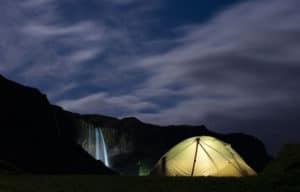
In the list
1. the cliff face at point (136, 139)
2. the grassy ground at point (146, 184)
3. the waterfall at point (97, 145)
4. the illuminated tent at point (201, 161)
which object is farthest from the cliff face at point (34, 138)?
the grassy ground at point (146, 184)

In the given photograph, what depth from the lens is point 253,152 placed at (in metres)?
149

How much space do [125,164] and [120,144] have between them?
5.82m

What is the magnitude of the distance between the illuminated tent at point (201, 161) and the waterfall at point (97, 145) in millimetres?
53498

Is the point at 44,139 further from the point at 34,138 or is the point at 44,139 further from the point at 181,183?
the point at 181,183

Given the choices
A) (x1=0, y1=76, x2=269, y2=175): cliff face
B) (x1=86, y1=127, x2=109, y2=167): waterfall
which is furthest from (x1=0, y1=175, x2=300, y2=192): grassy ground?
(x1=86, y1=127, x2=109, y2=167): waterfall

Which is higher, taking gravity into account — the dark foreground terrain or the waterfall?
the waterfall

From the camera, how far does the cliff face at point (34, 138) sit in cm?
5038

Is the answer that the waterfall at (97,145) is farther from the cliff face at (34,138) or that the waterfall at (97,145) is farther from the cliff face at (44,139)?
the cliff face at (34,138)

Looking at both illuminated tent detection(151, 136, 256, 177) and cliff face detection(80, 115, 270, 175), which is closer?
illuminated tent detection(151, 136, 256, 177)

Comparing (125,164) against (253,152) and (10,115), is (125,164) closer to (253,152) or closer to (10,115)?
(10,115)

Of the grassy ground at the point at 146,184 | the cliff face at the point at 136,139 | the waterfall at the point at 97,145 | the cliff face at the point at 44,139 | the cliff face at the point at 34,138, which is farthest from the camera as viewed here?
the cliff face at the point at 136,139

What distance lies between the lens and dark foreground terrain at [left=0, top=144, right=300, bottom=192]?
8594 millimetres

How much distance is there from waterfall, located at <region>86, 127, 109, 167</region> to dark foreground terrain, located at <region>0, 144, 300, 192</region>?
68945mm

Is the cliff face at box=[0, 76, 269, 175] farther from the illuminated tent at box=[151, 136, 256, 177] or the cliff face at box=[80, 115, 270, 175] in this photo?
the illuminated tent at box=[151, 136, 256, 177]
